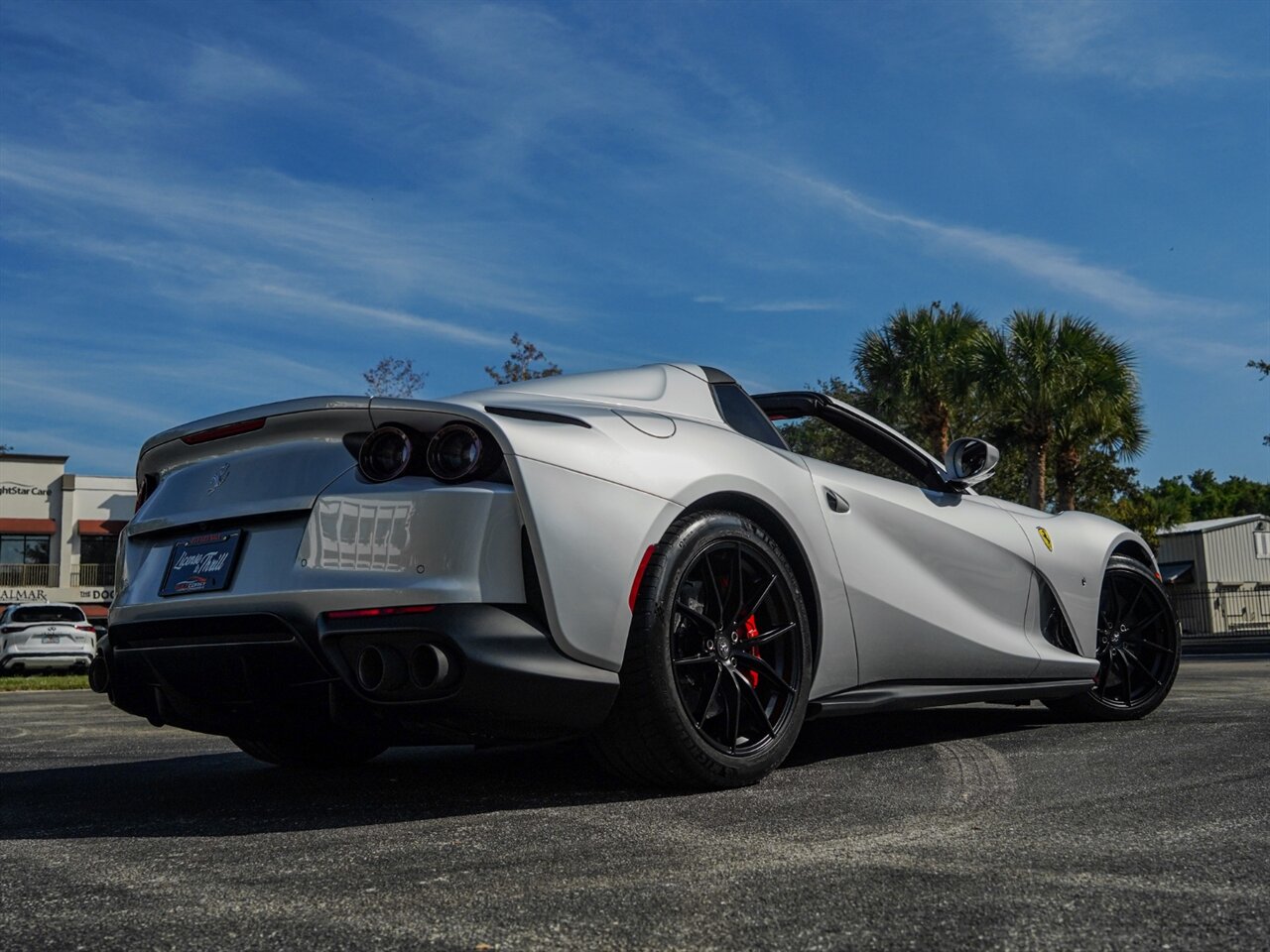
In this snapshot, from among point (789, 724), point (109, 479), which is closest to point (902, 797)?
point (789, 724)

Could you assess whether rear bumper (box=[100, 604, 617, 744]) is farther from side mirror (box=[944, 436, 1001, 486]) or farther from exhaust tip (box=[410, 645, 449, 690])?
side mirror (box=[944, 436, 1001, 486])

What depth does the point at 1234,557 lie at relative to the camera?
157ft

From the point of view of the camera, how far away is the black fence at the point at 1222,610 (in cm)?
4503

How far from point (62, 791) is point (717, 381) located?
Result: 8.37ft

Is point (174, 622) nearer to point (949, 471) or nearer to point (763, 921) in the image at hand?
point (763, 921)

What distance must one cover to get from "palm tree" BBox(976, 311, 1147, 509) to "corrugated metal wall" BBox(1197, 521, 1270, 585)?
78.9 feet

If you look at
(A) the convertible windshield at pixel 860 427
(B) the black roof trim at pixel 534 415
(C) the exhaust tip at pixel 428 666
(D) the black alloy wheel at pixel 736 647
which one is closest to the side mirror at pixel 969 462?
(A) the convertible windshield at pixel 860 427

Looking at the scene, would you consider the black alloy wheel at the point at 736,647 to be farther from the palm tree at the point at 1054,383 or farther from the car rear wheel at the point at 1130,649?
the palm tree at the point at 1054,383

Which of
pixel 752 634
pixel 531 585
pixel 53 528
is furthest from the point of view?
pixel 53 528

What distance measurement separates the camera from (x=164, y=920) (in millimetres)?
2141

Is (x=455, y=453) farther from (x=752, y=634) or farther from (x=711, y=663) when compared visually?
(x=752, y=634)

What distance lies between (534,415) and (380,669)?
805 millimetres

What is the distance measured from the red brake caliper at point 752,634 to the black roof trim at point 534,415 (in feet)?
2.69


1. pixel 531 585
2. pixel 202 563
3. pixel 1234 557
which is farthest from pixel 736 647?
pixel 1234 557
